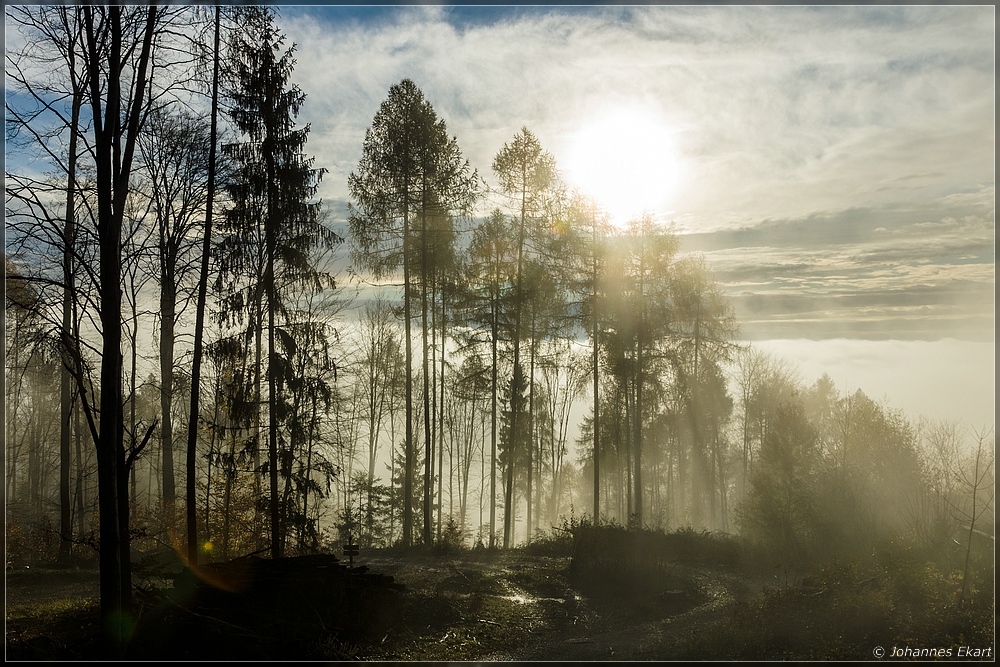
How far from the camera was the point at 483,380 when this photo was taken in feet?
83.4

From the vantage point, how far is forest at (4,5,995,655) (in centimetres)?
866

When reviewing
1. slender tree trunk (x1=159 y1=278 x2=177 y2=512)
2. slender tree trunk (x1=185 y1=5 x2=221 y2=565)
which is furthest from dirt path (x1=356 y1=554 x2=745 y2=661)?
slender tree trunk (x1=159 y1=278 x2=177 y2=512)

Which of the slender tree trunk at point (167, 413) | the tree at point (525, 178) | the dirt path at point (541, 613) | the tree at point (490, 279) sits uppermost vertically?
the tree at point (525, 178)

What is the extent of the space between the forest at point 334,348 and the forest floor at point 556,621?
1531mm

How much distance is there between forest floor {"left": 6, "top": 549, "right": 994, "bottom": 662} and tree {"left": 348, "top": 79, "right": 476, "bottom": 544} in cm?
766

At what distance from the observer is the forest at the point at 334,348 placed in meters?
8.66

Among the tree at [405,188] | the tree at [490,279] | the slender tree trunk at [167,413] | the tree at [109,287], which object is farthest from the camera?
the tree at [490,279]

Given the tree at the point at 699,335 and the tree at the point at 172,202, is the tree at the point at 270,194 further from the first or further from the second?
the tree at the point at 699,335

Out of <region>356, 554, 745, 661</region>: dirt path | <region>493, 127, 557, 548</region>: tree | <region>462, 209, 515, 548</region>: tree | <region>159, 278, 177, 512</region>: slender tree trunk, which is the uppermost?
<region>493, 127, 557, 548</region>: tree

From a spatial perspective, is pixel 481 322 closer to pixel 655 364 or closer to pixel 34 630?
pixel 655 364

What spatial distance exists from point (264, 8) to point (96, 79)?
7.25 meters

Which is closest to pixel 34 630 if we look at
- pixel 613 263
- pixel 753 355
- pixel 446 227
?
pixel 446 227

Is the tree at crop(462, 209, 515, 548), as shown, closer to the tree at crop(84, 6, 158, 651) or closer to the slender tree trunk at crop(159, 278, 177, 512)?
the slender tree trunk at crop(159, 278, 177, 512)

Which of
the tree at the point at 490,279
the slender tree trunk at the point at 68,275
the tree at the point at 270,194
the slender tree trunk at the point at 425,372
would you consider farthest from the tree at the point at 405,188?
the slender tree trunk at the point at 68,275
